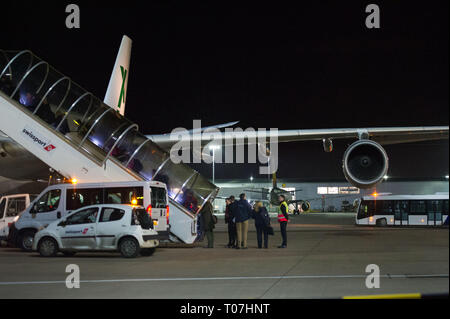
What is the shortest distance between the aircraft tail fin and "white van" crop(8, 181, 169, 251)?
8533 mm

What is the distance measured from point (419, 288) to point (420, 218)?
26.0 m

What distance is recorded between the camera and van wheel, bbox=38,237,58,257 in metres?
14.3

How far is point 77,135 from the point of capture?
51.3 ft

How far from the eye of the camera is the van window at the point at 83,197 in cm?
1545

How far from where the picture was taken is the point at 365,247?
1551 cm

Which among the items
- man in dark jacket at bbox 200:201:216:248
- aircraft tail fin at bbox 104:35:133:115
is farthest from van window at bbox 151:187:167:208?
aircraft tail fin at bbox 104:35:133:115

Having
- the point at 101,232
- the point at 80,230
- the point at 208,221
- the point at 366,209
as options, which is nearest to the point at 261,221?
the point at 208,221

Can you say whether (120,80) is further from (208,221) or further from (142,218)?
(142,218)

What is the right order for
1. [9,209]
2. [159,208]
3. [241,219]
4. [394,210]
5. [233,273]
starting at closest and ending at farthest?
[233,273]
[159,208]
[241,219]
[9,209]
[394,210]

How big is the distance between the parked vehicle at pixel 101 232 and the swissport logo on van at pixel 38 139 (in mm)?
2157

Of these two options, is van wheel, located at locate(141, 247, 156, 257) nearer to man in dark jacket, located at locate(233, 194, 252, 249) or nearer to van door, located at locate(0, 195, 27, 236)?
man in dark jacket, located at locate(233, 194, 252, 249)

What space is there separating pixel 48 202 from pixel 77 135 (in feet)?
7.05

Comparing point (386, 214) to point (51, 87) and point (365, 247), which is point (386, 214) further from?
point (51, 87)

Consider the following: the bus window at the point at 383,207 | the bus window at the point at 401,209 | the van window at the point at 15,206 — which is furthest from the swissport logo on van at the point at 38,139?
the bus window at the point at 383,207
